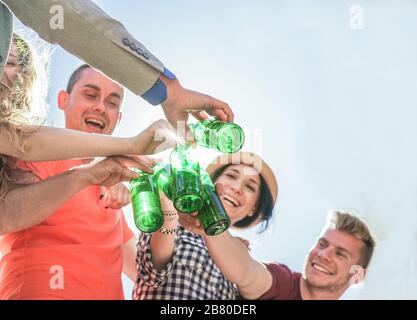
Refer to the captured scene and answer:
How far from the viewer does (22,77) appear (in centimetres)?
141

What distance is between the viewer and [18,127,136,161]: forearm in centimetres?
119

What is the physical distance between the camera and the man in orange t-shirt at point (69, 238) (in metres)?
1.32

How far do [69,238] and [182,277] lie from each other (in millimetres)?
302

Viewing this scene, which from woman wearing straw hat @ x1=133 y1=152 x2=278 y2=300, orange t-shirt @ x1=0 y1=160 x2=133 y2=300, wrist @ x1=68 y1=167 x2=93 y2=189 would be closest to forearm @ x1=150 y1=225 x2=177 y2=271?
woman wearing straw hat @ x1=133 y1=152 x2=278 y2=300

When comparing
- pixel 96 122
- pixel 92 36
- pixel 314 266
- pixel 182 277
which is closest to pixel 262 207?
pixel 314 266

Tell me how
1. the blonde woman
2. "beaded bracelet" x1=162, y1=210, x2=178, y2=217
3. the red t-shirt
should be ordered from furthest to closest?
the red t-shirt, "beaded bracelet" x1=162, y1=210, x2=178, y2=217, the blonde woman

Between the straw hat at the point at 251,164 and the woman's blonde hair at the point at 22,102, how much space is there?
1.82 feet

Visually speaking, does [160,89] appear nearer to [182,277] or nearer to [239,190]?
[182,277]

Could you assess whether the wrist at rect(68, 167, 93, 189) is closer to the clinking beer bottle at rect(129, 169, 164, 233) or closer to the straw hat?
the clinking beer bottle at rect(129, 169, 164, 233)

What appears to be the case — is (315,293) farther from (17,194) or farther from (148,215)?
(17,194)

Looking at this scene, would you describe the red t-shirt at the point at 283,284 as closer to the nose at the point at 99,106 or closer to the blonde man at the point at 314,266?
the blonde man at the point at 314,266

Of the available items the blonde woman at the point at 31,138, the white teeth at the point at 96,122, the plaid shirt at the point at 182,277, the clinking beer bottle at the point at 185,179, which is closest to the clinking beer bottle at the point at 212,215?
the clinking beer bottle at the point at 185,179
